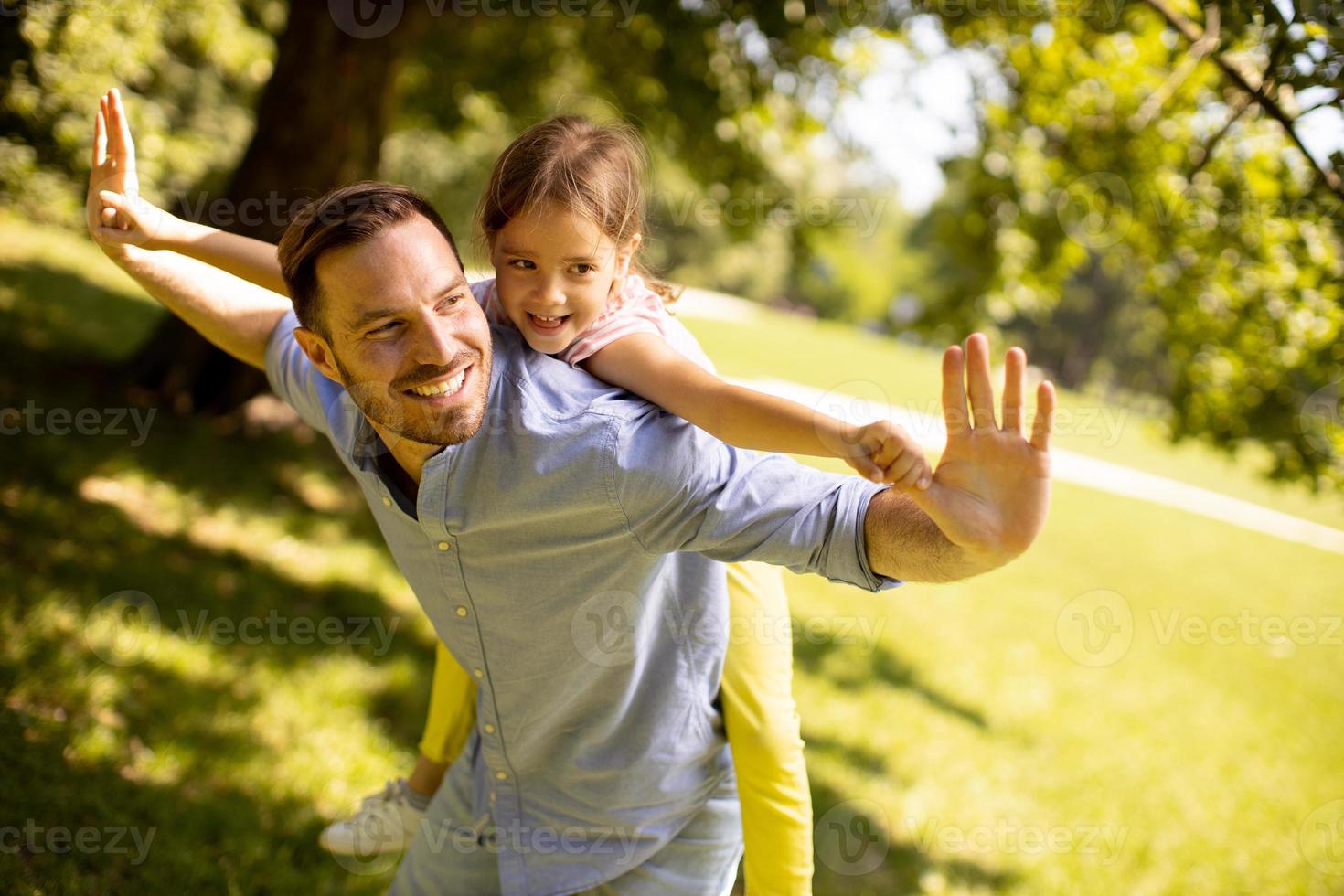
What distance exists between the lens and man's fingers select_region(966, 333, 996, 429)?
5.66 ft

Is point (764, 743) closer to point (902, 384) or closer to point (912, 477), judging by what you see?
point (912, 477)

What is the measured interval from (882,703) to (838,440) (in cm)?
493

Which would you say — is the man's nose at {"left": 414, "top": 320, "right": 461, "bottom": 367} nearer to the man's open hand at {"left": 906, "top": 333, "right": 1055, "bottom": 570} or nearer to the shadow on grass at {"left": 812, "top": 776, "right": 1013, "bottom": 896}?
the man's open hand at {"left": 906, "top": 333, "right": 1055, "bottom": 570}

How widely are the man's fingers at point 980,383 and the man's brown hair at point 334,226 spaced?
1.13 metres

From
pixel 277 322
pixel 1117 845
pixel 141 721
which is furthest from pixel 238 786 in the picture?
pixel 1117 845

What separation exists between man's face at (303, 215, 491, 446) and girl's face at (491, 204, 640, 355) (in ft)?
0.83

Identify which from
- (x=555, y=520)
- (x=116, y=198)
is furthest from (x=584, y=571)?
(x=116, y=198)

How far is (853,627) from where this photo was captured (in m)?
7.67

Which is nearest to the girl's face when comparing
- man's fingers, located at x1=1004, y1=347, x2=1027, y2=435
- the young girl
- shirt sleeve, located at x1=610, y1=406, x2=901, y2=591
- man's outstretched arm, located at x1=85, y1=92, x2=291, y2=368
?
the young girl

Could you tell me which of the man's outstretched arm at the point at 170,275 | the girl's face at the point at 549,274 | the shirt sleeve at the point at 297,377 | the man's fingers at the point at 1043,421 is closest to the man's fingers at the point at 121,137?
the man's outstretched arm at the point at 170,275

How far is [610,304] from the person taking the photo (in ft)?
8.25

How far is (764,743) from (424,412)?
122 cm

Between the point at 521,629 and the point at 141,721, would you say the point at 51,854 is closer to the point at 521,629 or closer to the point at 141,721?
the point at 141,721

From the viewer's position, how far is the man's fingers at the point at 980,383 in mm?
1727
